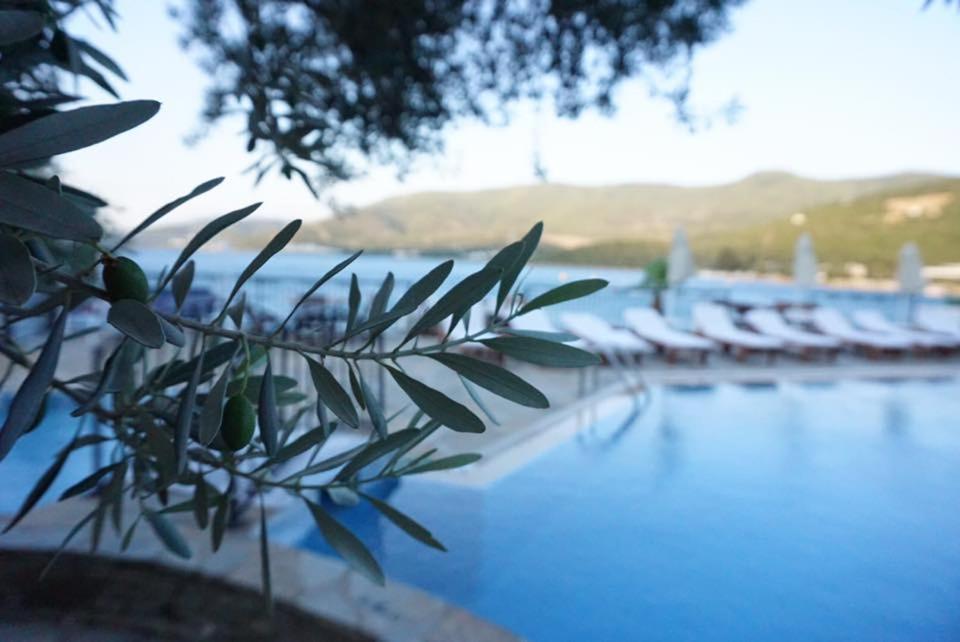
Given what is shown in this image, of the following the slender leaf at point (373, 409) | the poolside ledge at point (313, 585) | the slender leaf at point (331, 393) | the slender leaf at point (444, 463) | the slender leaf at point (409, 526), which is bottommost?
the poolside ledge at point (313, 585)

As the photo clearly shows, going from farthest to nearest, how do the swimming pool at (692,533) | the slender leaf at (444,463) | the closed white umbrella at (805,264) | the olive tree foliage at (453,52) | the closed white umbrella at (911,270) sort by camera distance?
the closed white umbrella at (805,264), the closed white umbrella at (911,270), the olive tree foliage at (453,52), the swimming pool at (692,533), the slender leaf at (444,463)

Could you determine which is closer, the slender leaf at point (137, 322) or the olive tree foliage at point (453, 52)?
the slender leaf at point (137, 322)

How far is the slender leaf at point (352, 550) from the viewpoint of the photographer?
2.21 feet

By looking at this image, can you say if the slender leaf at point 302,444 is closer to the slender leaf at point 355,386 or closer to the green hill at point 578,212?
the slender leaf at point 355,386

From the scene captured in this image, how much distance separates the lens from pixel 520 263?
605 millimetres

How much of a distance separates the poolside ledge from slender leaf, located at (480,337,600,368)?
1324mm

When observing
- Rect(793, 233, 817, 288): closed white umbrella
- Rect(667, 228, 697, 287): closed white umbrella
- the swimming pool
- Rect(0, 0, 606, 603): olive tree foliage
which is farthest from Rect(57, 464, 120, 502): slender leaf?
Rect(793, 233, 817, 288): closed white umbrella

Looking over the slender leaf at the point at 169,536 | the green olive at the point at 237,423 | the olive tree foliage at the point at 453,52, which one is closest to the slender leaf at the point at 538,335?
the green olive at the point at 237,423

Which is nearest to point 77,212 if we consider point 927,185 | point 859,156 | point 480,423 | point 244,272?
point 244,272

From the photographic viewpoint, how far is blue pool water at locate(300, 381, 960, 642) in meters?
2.76

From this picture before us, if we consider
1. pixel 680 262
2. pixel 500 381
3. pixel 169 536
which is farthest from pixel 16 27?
pixel 680 262

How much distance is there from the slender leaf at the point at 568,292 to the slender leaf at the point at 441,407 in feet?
0.44

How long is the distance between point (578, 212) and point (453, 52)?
5076 mm

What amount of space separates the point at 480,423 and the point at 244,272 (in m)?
0.22
